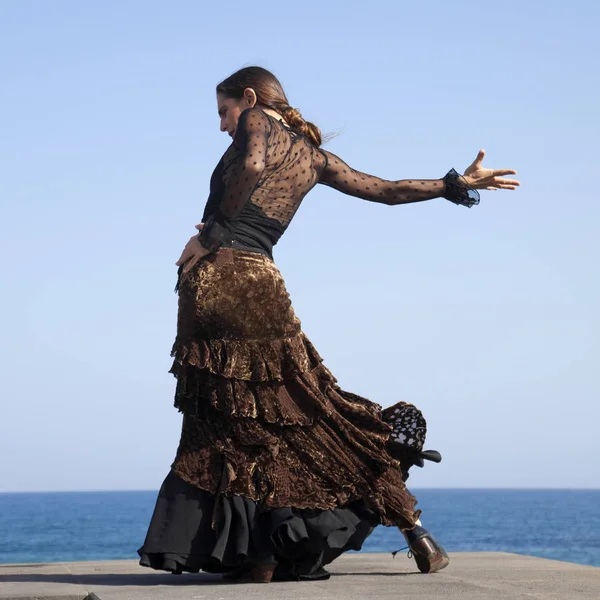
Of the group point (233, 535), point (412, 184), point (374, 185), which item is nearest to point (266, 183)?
point (374, 185)

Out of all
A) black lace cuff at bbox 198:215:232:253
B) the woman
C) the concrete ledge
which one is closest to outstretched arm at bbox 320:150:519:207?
the woman

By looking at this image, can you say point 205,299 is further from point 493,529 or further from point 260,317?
point 493,529

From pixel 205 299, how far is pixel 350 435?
0.89 m

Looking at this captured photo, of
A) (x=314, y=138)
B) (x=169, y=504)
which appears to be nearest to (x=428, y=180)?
(x=314, y=138)

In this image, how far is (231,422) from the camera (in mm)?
5406

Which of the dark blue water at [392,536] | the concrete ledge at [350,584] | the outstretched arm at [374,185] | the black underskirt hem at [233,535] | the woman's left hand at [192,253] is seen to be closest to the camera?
the concrete ledge at [350,584]

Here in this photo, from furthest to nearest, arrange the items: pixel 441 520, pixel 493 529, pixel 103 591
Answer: pixel 441 520, pixel 493 529, pixel 103 591

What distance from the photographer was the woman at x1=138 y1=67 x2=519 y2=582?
534 cm

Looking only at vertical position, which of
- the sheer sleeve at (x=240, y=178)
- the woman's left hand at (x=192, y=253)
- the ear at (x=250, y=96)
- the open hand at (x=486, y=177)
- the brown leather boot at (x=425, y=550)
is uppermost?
the ear at (x=250, y=96)

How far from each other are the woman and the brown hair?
0.68 ft

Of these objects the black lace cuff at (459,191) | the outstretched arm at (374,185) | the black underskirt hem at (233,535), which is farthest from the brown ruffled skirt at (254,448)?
the black lace cuff at (459,191)

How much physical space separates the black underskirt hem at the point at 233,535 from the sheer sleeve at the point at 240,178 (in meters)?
1.08

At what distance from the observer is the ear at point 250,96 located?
5.74 metres

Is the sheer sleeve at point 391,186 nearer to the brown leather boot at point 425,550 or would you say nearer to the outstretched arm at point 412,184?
the outstretched arm at point 412,184
